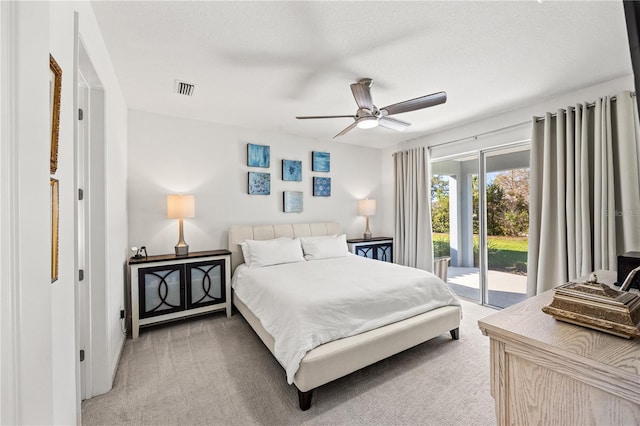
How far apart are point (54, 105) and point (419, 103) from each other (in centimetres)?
238

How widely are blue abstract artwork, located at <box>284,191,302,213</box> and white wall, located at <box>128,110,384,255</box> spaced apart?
0.08 m

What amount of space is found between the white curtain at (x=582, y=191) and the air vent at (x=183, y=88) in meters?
3.78

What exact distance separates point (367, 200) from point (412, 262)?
51.8 inches

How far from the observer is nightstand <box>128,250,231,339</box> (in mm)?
2902

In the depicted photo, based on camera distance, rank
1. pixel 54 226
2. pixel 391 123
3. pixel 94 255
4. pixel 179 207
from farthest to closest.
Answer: pixel 179 207 → pixel 391 123 → pixel 94 255 → pixel 54 226

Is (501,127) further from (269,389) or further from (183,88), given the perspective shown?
(269,389)

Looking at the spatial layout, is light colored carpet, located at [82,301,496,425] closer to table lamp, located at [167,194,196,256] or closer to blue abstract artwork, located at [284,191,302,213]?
table lamp, located at [167,194,196,256]

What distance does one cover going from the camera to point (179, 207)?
3227 millimetres

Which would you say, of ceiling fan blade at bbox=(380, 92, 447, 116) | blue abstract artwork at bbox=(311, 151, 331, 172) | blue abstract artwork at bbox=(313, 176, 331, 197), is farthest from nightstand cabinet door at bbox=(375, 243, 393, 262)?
ceiling fan blade at bbox=(380, 92, 447, 116)

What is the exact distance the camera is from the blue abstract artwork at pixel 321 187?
15.0 ft

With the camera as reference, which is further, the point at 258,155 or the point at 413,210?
the point at 413,210

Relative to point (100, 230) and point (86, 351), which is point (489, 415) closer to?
point (86, 351)

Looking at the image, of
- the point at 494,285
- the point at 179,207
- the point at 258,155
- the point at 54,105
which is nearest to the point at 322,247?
the point at 258,155

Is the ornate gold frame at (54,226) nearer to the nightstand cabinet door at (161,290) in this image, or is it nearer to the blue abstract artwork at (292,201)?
the nightstand cabinet door at (161,290)
